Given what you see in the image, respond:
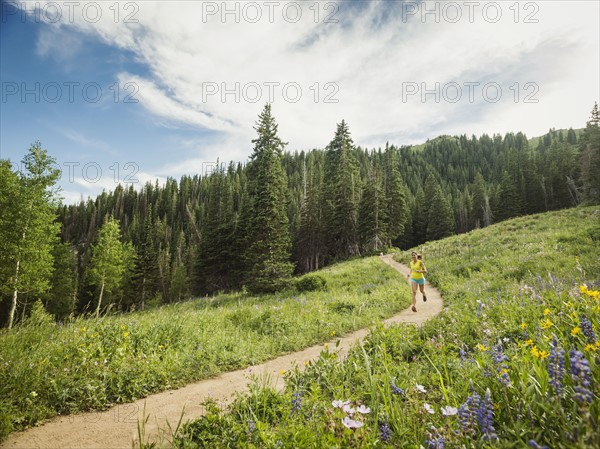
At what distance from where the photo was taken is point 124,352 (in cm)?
660

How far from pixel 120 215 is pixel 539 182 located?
157411 millimetres

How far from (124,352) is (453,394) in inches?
263

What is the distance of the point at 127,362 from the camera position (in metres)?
6.30

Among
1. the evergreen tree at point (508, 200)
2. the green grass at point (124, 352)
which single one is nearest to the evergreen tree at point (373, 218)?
the green grass at point (124, 352)

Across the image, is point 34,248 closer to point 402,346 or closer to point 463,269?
point 402,346

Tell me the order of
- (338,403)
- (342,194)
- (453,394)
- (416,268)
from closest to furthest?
(338,403)
(453,394)
(416,268)
(342,194)

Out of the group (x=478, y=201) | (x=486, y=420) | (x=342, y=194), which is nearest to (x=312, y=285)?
(x=486, y=420)

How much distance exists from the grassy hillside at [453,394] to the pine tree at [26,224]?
2783 cm

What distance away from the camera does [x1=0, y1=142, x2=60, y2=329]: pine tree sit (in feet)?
74.5

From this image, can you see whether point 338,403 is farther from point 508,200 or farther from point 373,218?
point 508,200

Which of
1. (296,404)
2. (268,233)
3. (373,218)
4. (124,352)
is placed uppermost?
(373,218)

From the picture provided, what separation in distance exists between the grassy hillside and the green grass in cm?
210

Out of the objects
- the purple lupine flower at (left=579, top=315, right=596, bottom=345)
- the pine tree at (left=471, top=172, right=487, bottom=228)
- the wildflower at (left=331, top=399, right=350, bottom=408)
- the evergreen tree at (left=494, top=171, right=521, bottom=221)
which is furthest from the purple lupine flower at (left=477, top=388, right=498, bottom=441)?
the pine tree at (left=471, top=172, right=487, bottom=228)

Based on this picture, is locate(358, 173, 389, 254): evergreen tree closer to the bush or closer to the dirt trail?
the bush
